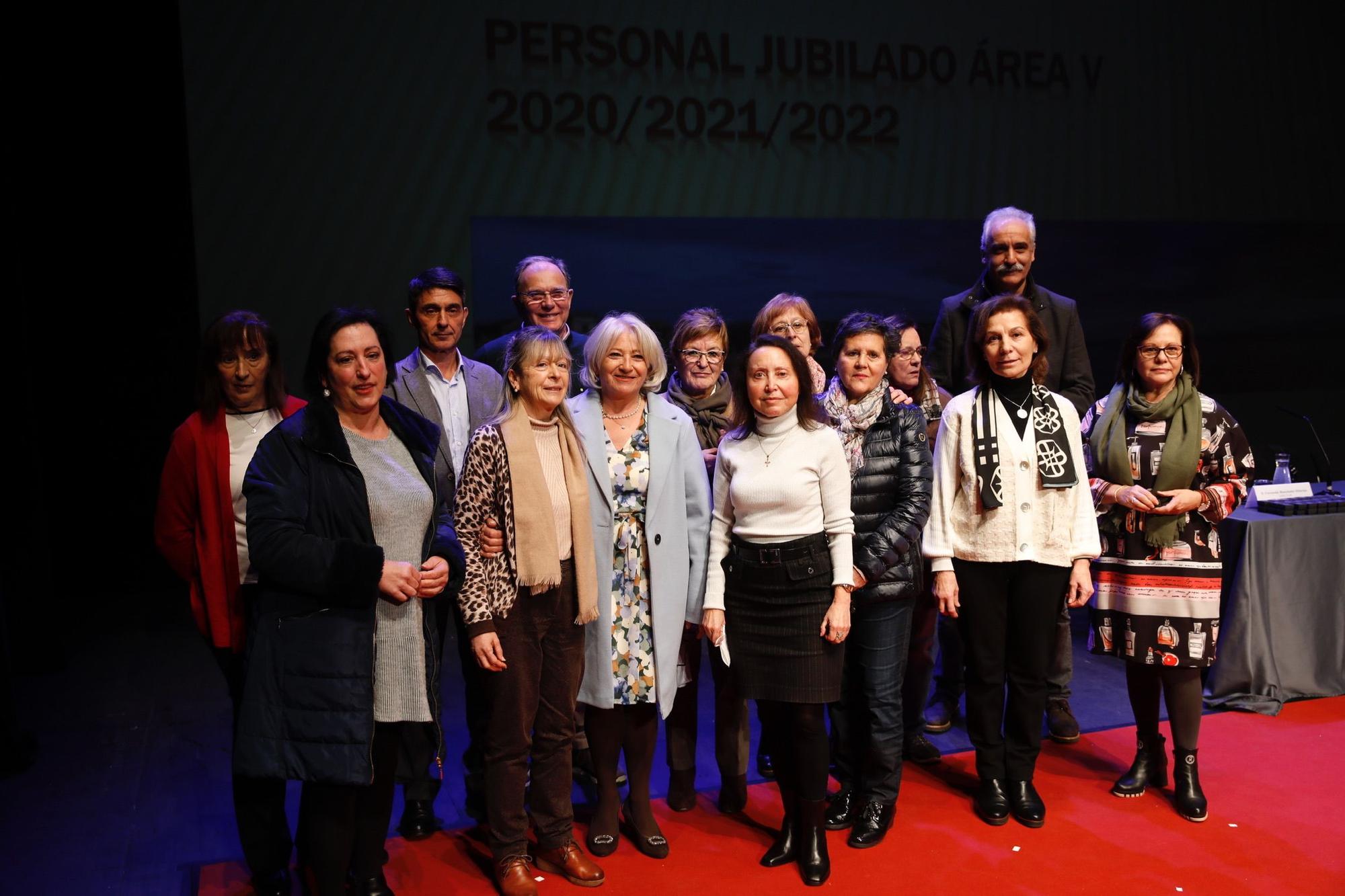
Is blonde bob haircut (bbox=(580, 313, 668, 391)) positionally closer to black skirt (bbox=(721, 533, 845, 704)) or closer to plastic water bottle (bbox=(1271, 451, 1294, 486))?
black skirt (bbox=(721, 533, 845, 704))

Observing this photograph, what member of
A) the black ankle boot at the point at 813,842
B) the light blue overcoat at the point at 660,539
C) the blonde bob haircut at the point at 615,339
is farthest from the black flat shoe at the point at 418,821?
the blonde bob haircut at the point at 615,339

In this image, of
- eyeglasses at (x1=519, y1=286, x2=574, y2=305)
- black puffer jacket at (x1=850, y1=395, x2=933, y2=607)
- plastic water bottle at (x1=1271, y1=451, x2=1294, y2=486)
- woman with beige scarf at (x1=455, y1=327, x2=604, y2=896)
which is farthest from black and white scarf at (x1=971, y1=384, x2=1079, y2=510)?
plastic water bottle at (x1=1271, y1=451, x2=1294, y2=486)

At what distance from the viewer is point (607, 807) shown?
3.13 m

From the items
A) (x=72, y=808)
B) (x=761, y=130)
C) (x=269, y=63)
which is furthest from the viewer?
(x=761, y=130)

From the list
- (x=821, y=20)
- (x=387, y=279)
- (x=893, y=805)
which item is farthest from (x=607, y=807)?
(x=821, y=20)

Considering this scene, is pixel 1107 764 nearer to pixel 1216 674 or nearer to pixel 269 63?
pixel 1216 674

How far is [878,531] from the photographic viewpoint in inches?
122

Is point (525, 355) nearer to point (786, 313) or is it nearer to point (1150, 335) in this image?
point (786, 313)

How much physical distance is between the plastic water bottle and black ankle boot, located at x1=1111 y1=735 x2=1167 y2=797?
1656 mm

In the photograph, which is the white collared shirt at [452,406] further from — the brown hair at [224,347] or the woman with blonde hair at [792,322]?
the woman with blonde hair at [792,322]

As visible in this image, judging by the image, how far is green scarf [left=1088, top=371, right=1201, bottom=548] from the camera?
129 inches

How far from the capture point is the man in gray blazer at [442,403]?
3248 millimetres

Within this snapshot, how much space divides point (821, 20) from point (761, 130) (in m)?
0.77

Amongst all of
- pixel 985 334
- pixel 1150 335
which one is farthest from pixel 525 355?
pixel 1150 335
